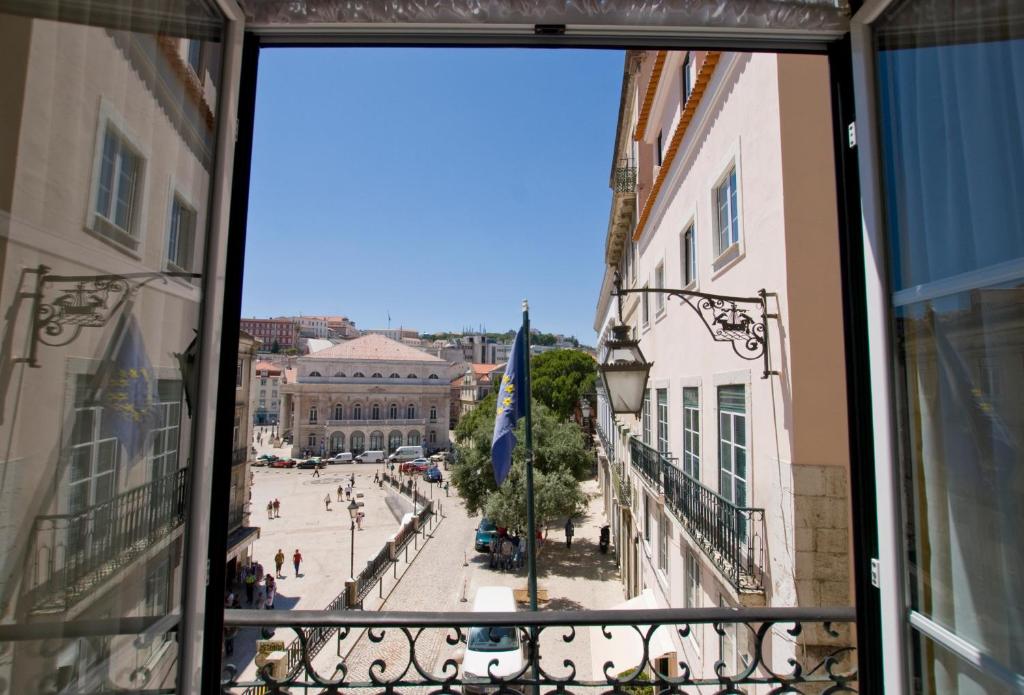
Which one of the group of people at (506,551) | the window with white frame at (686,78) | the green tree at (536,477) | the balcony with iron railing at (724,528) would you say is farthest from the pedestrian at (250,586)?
the window with white frame at (686,78)

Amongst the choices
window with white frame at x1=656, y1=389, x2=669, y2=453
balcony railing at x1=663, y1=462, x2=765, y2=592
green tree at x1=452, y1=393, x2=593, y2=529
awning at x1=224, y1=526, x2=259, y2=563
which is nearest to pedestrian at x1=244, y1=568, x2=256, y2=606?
awning at x1=224, y1=526, x2=259, y2=563

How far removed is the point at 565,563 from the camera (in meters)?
19.6

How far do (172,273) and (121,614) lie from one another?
93 cm

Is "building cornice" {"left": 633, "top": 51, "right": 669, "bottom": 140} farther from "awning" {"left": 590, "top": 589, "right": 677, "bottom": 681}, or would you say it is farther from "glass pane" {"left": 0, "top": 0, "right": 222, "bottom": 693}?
"glass pane" {"left": 0, "top": 0, "right": 222, "bottom": 693}

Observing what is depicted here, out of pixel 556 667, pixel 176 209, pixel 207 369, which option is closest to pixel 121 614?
pixel 207 369

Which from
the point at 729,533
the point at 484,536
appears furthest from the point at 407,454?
the point at 729,533

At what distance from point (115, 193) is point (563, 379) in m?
48.1

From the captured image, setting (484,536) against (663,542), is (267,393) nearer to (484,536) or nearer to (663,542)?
(484,536)

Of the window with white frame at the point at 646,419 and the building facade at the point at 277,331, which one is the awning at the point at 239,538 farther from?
the building facade at the point at 277,331

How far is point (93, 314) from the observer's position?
1.22 metres

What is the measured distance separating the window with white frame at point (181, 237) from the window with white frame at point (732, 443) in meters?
5.12

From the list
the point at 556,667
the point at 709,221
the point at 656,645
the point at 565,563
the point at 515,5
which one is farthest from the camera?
the point at 565,563

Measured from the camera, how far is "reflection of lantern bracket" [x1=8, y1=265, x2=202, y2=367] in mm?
1051

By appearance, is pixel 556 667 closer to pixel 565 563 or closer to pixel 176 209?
pixel 565 563
